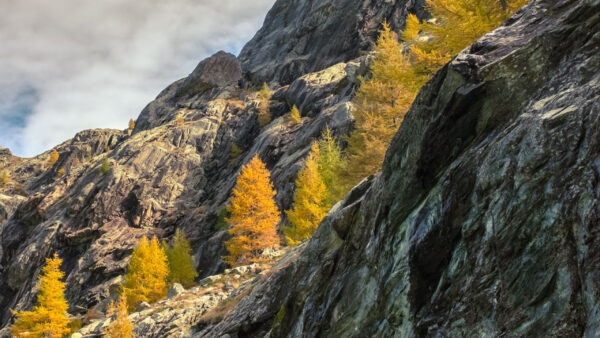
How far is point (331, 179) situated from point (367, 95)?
9943 mm

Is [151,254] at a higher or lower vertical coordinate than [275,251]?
higher

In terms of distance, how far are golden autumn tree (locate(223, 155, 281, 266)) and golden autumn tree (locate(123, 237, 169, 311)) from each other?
11098 millimetres

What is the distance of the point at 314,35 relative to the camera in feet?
347

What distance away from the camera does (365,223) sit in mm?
9773

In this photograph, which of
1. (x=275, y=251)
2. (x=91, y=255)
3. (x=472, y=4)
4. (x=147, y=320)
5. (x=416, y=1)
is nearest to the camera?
(x=472, y=4)

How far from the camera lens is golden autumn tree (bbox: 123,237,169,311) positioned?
34.1 m

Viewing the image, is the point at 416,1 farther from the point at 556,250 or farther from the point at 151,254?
the point at 556,250

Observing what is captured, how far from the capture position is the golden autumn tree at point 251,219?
1087 inches

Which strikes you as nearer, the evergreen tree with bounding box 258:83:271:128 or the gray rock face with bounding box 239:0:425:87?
the evergreen tree with bounding box 258:83:271:128

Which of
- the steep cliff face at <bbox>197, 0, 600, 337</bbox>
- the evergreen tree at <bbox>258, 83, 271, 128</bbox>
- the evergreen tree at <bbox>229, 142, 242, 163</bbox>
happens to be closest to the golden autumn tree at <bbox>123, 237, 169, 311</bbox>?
the steep cliff face at <bbox>197, 0, 600, 337</bbox>

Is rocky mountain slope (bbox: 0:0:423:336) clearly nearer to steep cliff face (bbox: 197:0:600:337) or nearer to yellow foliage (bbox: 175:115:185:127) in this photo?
yellow foliage (bbox: 175:115:185:127)

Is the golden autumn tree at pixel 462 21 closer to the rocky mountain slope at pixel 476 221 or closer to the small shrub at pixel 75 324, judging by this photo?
the rocky mountain slope at pixel 476 221

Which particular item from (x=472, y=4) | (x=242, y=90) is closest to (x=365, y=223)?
(x=472, y=4)

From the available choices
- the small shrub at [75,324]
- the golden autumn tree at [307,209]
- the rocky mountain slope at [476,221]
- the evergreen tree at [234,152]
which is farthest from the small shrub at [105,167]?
the rocky mountain slope at [476,221]
